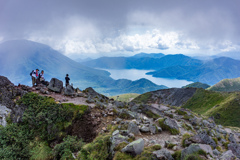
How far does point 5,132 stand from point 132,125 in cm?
1134

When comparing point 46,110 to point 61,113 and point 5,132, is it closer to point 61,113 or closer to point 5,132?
point 61,113

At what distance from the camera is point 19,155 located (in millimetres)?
10766

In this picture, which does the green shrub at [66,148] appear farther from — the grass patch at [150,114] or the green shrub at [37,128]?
the grass patch at [150,114]

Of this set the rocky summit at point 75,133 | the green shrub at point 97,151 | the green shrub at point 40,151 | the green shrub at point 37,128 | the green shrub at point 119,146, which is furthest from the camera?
the green shrub at point 37,128

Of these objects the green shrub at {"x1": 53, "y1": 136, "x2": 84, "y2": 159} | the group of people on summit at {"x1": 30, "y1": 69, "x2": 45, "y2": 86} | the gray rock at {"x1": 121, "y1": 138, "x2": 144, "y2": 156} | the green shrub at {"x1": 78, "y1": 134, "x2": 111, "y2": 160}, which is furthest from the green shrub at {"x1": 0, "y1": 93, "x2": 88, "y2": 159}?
the group of people on summit at {"x1": 30, "y1": 69, "x2": 45, "y2": 86}

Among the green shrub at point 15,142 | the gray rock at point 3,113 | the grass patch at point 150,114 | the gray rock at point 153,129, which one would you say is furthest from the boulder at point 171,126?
the gray rock at point 3,113

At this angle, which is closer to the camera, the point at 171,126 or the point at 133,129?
the point at 133,129

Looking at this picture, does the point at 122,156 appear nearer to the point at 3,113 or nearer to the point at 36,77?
the point at 3,113

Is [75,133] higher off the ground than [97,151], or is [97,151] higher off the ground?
[75,133]

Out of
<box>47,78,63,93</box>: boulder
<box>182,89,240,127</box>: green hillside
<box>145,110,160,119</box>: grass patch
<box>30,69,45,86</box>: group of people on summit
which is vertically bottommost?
<box>182,89,240,127</box>: green hillside

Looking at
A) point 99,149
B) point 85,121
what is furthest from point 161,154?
point 85,121

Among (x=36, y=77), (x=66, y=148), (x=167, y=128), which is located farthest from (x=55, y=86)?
(x=167, y=128)

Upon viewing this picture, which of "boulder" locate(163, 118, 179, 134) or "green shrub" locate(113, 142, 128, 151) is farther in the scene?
"boulder" locate(163, 118, 179, 134)

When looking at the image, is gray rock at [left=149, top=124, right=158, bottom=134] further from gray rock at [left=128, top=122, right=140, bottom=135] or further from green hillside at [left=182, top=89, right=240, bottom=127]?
green hillside at [left=182, top=89, right=240, bottom=127]
